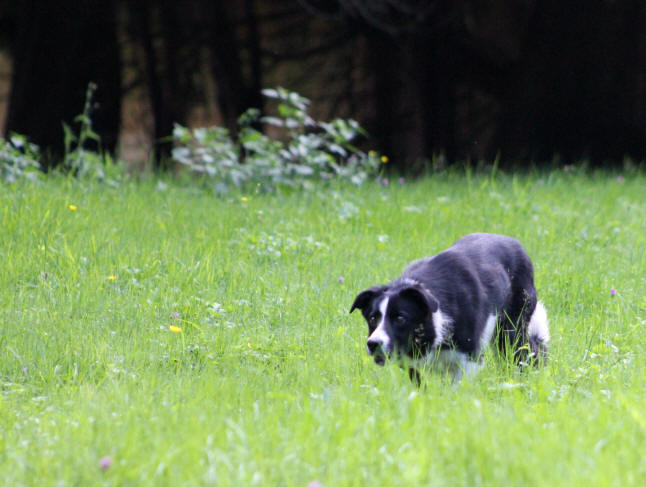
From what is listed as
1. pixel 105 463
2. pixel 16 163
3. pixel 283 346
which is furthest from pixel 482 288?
pixel 16 163

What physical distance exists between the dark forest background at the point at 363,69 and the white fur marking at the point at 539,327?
7.09 metres

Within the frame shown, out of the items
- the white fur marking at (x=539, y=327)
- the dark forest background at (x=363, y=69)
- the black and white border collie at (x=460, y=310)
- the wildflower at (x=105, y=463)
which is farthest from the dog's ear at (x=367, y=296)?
the dark forest background at (x=363, y=69)

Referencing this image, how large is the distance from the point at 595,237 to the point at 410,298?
3639 mm

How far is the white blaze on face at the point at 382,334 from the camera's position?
403 centimetres

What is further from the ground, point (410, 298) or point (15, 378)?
point (410, 298)

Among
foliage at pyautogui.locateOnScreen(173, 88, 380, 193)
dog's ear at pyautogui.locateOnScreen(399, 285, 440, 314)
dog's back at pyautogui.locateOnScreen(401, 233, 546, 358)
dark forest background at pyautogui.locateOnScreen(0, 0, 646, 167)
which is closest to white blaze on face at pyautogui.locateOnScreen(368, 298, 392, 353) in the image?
dog's ear at pyautogui.locateOnScreen(399, 285, 440, 314)

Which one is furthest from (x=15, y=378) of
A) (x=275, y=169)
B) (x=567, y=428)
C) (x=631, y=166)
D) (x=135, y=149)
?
(x=631, y=166)

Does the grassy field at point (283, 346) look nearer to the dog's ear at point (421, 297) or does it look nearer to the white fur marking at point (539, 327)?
the white fur marking at point (539, 327)

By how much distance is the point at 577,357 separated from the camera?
15.0 ft

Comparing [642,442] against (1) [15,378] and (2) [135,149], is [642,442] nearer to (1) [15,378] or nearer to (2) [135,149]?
(1) [15,378]

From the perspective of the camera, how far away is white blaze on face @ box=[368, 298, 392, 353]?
403 centimetres

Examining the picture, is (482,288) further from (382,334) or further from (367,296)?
(382,334)

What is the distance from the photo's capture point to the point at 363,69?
11.9 metres

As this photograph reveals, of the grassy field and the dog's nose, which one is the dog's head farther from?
the grassy field
